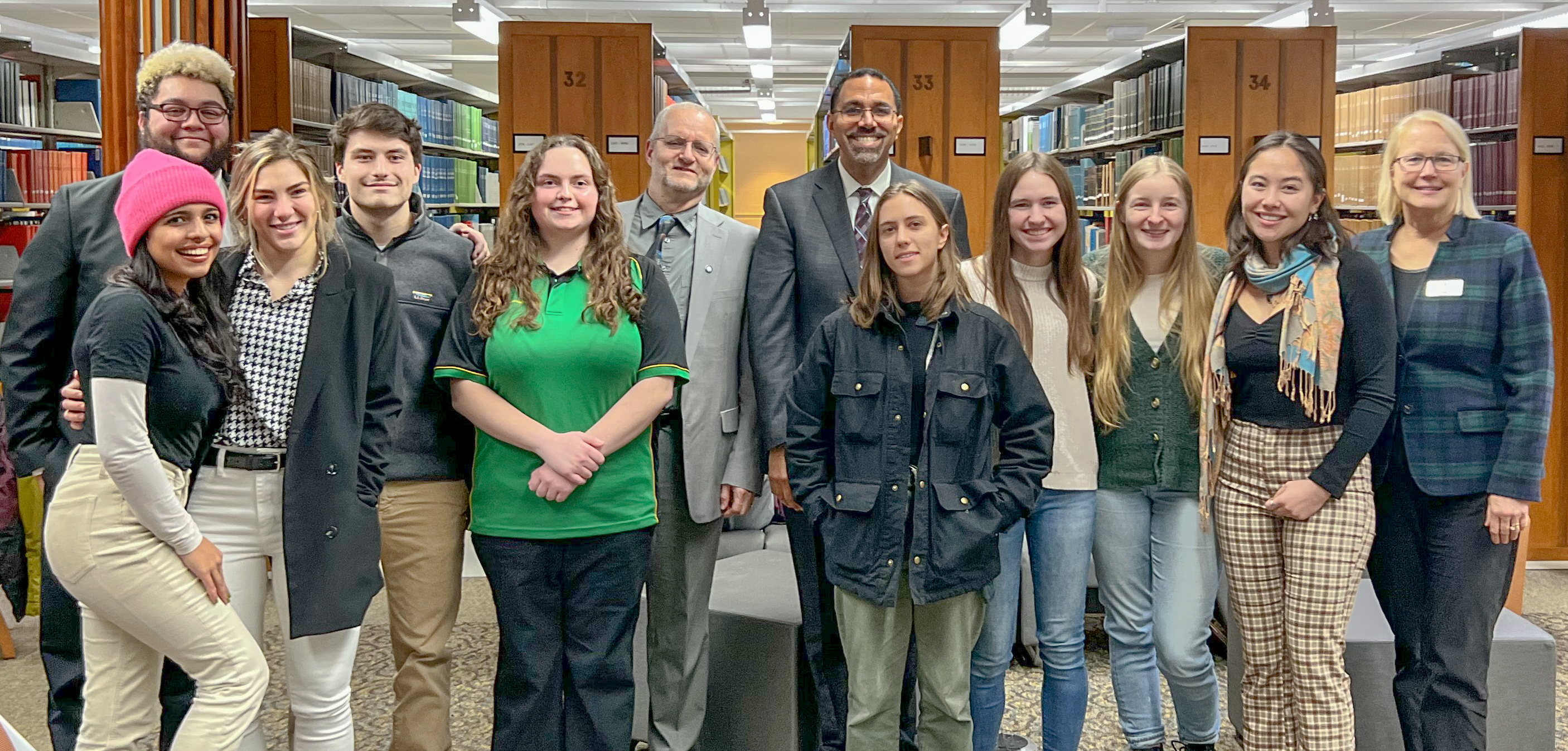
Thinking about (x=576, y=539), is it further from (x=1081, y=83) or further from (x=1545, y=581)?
(x=1081, y=83)

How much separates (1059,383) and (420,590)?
148cm

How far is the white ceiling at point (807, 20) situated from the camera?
36.9 ft

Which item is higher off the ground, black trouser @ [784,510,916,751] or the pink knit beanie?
the pink knit beanie

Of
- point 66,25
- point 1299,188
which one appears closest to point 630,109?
point 1299,188

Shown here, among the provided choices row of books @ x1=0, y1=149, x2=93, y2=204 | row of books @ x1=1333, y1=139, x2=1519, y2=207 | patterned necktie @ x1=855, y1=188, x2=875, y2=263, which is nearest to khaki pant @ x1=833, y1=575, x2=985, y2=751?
patterned necktie @ x1=855, y1=188, x2=875, y2=263

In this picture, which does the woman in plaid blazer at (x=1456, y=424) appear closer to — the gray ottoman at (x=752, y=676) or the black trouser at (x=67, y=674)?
the gray ottoman at (x=752, y=676)

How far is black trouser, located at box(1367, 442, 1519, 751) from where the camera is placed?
243 centimetres

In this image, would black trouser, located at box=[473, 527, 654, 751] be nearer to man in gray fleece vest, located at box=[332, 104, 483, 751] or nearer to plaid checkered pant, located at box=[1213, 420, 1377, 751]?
man in gray fleece vest, located at box=[332, 104, 483, 751]

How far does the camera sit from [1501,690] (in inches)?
110

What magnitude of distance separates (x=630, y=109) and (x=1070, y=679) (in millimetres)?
3898

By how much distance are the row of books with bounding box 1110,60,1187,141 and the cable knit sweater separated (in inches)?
141

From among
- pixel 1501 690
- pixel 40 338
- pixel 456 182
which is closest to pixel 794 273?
pixel 40 338

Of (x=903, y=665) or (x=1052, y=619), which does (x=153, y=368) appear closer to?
(x=903, y=665)

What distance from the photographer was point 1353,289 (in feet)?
7.89
